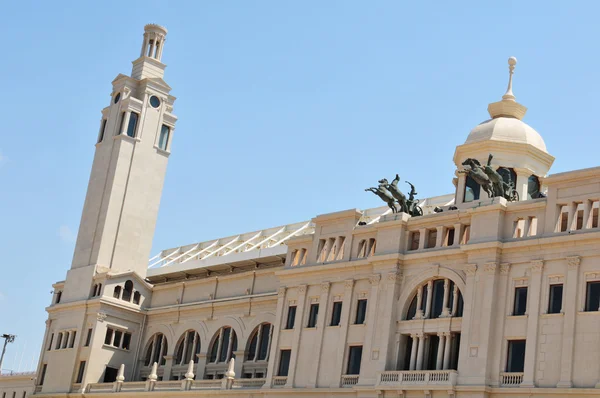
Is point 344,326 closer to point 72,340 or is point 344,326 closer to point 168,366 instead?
point 168,366

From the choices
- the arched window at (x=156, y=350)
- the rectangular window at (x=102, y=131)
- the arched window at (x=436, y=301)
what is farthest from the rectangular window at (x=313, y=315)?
the rectangular window at (x=102, y=131)

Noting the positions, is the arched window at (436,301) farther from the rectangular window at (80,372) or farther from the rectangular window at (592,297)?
the rectangular window at (80,372)

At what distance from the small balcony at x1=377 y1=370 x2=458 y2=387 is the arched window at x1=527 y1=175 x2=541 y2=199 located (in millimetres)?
18124

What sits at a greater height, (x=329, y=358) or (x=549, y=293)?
(x=549, y=293)

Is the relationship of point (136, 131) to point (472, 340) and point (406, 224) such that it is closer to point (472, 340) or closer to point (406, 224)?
point (406, 224)

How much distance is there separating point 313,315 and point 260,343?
33.4 feet

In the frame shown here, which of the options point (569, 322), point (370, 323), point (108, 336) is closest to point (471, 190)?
point (370, 323)

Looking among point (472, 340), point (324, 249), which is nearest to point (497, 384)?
point (472, 340)

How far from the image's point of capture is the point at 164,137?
96062mm

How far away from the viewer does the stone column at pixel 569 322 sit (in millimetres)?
52719

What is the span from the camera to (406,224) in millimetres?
65312

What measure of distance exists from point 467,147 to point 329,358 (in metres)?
19.5

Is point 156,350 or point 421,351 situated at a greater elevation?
point 156,350

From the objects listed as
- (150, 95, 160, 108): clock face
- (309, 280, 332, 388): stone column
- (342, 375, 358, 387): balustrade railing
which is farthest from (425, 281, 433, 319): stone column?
(150, 95, 160, 108): clock face
